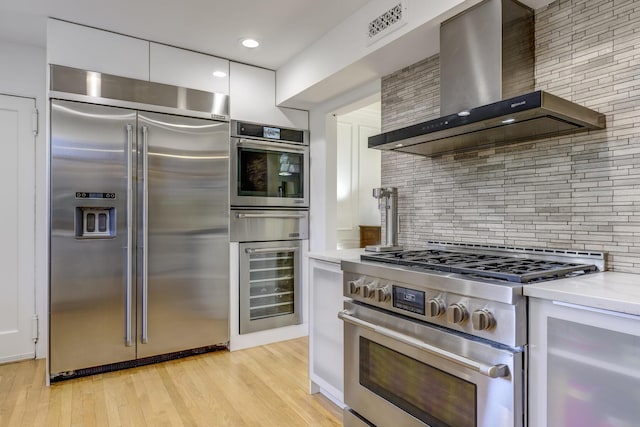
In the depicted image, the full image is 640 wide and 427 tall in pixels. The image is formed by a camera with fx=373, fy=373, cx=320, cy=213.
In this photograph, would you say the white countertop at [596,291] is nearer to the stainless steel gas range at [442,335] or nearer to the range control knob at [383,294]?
the stainless steel gas range at [442,335]

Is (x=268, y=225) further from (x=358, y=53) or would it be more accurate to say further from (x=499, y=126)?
(x=499, y=126)

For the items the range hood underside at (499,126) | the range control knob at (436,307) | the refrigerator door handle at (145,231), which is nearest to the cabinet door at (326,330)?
the range control knob at (436,307)

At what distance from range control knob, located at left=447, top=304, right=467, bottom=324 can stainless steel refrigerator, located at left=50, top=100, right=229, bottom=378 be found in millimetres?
2177

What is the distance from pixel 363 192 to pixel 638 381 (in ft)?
12.2

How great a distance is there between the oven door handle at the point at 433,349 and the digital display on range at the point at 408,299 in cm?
12

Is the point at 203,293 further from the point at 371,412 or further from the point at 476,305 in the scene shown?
the point at 476,305

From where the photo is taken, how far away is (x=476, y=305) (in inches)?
52.7

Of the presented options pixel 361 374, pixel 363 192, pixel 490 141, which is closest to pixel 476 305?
pixel 361 374

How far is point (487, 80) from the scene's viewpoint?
1725mm

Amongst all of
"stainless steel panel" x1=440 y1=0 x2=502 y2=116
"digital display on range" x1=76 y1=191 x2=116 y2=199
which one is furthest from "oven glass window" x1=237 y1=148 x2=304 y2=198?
"stainless steel panel" x1=440 y1=0 x2=502 y2=116

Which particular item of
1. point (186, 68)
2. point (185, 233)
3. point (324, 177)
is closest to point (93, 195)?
point (185, 233)

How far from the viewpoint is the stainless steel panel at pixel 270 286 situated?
3273mm

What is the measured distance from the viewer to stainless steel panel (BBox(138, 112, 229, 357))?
285cm

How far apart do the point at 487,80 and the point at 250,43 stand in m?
1.89
